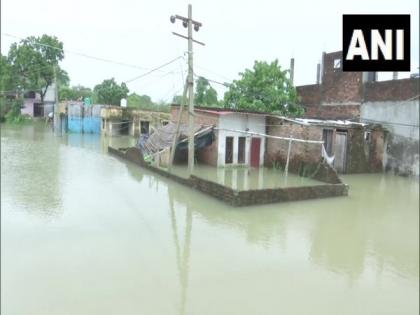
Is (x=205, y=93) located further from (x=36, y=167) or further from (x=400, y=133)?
(x=400, y=133)

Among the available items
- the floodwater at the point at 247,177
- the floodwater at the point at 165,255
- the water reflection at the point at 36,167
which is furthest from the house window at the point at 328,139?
the water reflection at the point at 36,167

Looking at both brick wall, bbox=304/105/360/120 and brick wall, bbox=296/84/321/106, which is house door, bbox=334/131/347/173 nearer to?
brick wall, bbox=304/105/360/120

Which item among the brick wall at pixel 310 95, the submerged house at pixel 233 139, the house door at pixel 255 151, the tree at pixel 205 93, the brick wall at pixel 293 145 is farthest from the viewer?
the brick wall at pixel 310 95

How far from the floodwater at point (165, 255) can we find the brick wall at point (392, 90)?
6.67m

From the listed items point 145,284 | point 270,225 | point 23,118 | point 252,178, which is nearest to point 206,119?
point 252,178

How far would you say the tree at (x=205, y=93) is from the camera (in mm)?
7789

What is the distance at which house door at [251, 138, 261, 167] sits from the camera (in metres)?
12.6

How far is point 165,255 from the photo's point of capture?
456cm

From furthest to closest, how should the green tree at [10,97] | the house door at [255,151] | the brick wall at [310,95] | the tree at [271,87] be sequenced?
1. the brick wall at [310,95]
2. the tree at [271,87]
3. the house door at [255,151]
4. the green tree at [10,97]

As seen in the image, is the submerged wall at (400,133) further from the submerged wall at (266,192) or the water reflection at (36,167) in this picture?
the water reflection at (36,167)

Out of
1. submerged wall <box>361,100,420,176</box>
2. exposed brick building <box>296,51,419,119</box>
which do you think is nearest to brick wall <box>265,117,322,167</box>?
exposed brick building <box>296,51,419,119</box>

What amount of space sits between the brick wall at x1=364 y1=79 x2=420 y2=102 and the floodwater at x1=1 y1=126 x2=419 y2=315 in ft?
21.9

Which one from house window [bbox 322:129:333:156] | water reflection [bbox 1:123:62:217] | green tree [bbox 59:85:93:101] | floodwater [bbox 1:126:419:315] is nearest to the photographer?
green tree [bbox 59:85:93:101]

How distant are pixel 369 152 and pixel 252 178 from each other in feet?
14.5
